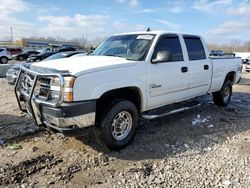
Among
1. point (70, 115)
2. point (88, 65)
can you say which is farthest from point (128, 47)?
point (70, 115)

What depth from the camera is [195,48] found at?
6.10 metres

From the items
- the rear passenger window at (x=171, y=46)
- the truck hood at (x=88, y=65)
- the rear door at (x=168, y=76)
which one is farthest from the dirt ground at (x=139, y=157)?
the rear passenger window at (x=171, y=46)

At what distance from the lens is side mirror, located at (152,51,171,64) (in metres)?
4.64

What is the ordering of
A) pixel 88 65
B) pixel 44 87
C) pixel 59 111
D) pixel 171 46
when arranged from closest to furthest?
1. pixel 59 111
2. pixel 44 87
3. pixel 88 65
4. pixel 171 46

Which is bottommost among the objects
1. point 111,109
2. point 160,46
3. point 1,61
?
point 1,61

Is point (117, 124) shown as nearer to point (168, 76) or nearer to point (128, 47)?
point (168, 76)

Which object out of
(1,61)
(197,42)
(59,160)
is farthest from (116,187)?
(1,61)

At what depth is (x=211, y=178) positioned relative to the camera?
3613mm

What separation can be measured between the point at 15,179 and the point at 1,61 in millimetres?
27889

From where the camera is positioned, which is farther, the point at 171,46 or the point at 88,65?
the point at 171,46

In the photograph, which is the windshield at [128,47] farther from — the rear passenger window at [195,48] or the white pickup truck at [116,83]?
the rear passenger window at [195,48]

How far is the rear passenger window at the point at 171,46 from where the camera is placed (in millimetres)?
5088

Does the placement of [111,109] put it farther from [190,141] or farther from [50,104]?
[190,141]

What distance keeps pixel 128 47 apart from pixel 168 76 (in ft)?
3.16
